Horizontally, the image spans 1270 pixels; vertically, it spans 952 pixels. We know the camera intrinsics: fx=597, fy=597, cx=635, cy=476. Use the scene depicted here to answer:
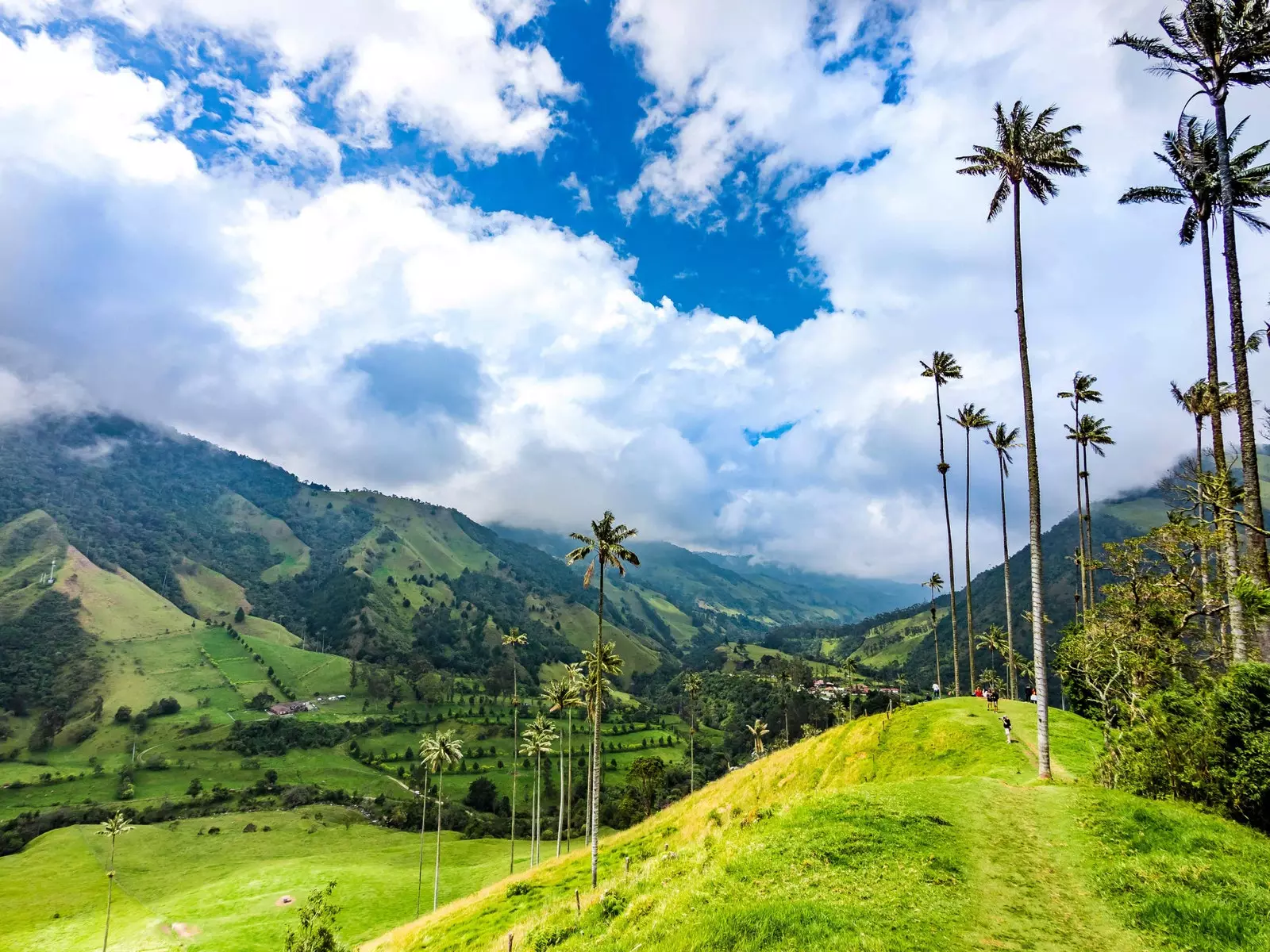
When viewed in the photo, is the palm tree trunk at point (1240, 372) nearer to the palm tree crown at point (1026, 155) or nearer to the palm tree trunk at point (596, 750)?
the palm tree crown at point (1026, 155)

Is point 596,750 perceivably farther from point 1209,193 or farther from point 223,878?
point 223,878

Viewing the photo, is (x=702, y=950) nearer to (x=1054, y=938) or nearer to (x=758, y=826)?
(x=1054, y=938)

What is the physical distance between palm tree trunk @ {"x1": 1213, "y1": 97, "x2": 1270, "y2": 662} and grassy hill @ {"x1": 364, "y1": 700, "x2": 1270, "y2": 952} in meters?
12.2

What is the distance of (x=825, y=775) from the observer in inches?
2063

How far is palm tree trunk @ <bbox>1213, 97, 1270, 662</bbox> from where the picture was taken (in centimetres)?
2717

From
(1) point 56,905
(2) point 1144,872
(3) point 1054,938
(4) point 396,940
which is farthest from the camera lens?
(1) point 56,905

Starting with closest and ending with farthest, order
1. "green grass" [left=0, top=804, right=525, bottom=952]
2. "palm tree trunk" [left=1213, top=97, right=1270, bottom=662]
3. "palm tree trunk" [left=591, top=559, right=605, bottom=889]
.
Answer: "palm tree trunk" [left=1213, top=97, right=1270, bottom=662] < "palm tree trunk" [left=591, top=559, right=605, bottom=889] < "green grass" [left=0, top=804, right=525, bottom=952]

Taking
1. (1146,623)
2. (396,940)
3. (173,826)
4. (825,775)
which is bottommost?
(173,826)

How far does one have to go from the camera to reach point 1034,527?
34750 millimetres

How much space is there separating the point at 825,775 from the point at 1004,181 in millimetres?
47220

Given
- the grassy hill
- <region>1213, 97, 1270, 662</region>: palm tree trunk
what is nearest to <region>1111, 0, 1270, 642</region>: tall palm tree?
<region>1213, 97, 1270, 662</region>: palm tree trunk

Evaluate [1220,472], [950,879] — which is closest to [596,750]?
[950,879]

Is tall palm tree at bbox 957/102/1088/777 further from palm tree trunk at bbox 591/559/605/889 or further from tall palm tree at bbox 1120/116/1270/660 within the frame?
palm tree trunk at bbox 591/559/605/889

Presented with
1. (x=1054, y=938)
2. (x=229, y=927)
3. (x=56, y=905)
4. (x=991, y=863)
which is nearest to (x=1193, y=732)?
(x=991, y=863)
